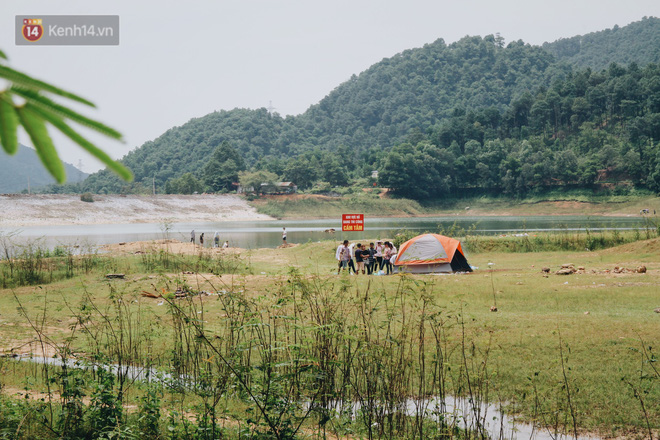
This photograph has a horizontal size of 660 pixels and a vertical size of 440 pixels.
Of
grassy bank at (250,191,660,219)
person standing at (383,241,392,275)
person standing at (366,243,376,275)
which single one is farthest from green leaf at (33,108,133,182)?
grassy bank at (250,191,660,219)

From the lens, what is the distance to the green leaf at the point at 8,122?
1192 mm

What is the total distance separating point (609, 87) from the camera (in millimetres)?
108250

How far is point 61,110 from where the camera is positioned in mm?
1229

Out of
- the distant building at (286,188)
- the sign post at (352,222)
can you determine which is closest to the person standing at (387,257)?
the sign post at (352,222)

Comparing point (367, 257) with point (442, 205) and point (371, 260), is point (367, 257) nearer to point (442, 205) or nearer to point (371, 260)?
point (371, 260)

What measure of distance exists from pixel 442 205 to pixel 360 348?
98.9 m

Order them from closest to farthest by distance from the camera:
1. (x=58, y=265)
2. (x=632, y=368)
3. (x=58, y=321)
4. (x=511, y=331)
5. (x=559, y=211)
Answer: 1. (x=632, y=368)
2. (x=511, y=331)
3. (x=58, y=321)
4. (x=58, y=265)
5. (x=559, y=211)

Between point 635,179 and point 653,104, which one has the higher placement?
point 653,104

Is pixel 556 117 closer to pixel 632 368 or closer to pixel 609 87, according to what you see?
pixel 609 87

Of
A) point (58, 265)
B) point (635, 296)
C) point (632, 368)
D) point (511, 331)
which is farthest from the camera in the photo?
point (58, 265)

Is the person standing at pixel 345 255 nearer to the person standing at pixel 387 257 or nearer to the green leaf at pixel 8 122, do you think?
the person standing at pixel 387 257

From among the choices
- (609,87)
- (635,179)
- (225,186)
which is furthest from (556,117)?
(225,186)

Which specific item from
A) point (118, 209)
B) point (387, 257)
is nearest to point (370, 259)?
point (387, 257)

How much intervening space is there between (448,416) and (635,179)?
95727mm
